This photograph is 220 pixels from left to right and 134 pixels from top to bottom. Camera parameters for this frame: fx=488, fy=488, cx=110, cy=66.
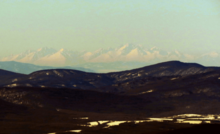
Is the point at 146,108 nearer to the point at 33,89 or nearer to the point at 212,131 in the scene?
the point at 33,89

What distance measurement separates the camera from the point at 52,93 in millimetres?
185625

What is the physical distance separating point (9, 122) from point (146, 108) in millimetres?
63067

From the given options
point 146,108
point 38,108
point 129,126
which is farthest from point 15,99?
point 129,126

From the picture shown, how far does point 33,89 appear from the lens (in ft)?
607

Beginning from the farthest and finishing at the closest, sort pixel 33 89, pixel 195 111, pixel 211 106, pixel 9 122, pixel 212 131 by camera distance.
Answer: pixel 33 89
pixel 211 106
pixel 195 111
pixel 9 122
pixel 212 131

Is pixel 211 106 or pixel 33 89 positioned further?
pixel 33 89

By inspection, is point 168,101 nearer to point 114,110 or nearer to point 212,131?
point 114,110

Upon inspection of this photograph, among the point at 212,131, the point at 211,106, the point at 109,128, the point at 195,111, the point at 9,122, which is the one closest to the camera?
the point at 212,131

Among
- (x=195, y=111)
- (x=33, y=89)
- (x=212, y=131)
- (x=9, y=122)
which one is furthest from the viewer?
(x=33, y=89)

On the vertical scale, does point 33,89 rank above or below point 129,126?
above

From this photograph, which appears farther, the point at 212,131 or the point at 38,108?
the point at 38,108

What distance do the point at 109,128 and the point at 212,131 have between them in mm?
28574

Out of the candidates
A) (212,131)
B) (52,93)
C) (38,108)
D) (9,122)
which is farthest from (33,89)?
(212,131)

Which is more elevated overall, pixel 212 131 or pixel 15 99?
pixel 15 99
